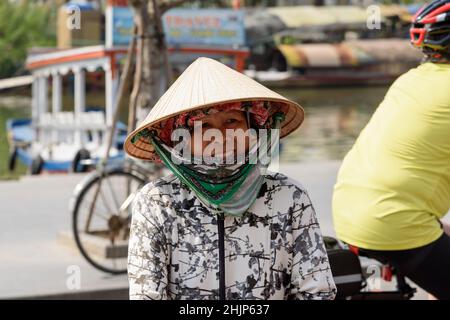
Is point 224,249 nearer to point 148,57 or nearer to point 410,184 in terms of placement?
point 410,184

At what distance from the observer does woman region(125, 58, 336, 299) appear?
279 centimetres

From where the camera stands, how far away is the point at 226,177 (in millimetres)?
2824

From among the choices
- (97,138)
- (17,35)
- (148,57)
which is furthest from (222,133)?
(17,35)

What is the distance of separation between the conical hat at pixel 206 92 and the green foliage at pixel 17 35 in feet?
155

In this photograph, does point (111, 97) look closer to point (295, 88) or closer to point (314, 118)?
point (314, 118)

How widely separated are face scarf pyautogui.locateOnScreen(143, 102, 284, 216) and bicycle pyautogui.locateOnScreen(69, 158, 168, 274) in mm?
4398

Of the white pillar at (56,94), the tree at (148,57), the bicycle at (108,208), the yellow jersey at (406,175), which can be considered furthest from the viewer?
the white pillar at (56,94)

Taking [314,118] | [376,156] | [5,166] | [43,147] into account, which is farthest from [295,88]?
[376,156]

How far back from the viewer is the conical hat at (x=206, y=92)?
2.84 m

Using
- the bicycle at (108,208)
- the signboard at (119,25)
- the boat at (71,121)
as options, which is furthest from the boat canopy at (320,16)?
the bicycle at (108,208)

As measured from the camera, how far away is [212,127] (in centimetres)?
290

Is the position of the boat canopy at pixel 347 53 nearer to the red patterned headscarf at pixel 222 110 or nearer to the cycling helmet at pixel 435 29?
the cycling helmet at pixel 435 29

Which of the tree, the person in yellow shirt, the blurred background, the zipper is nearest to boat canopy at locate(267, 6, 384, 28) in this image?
the blurred background

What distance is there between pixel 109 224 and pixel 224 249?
193 inches
